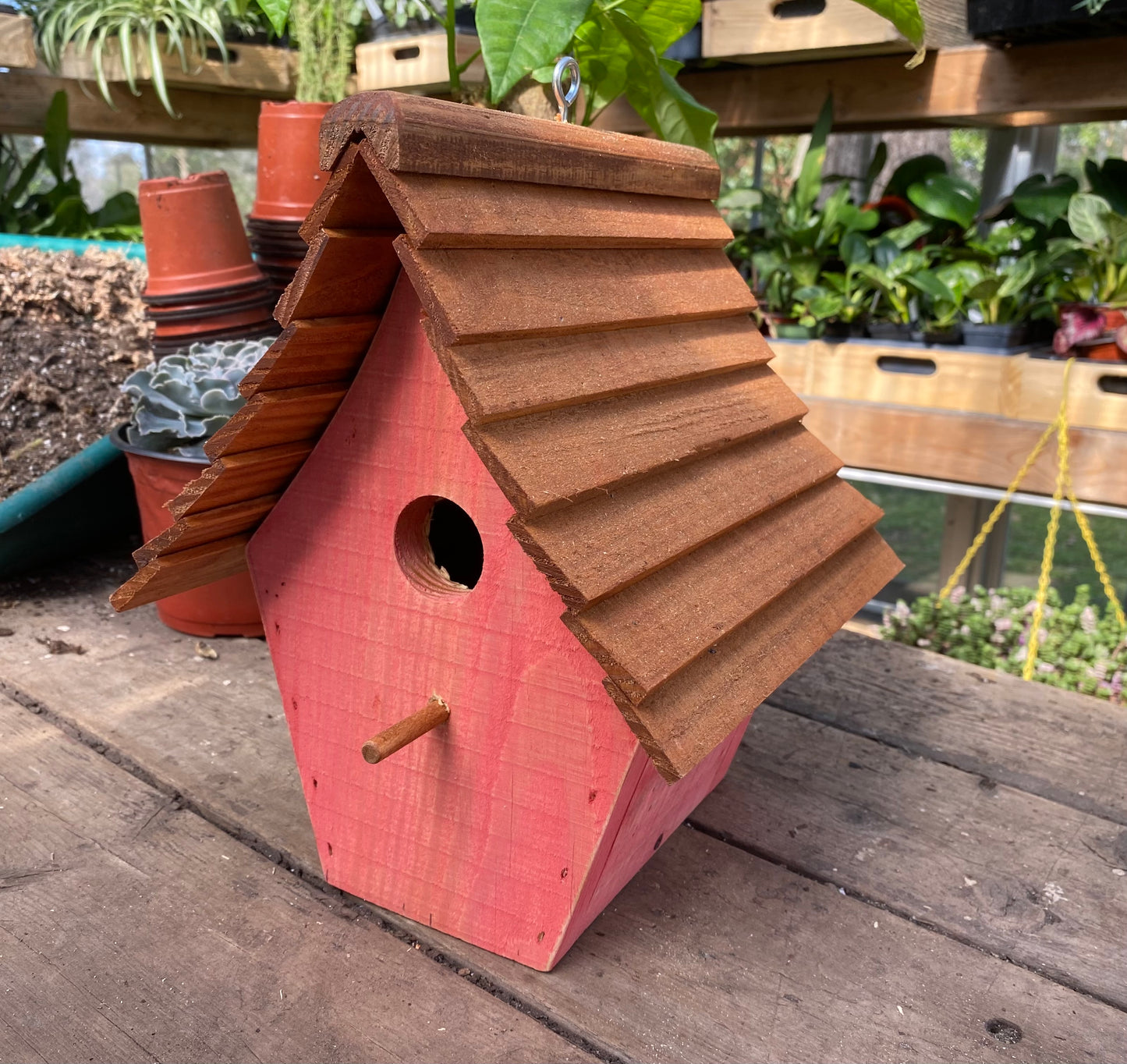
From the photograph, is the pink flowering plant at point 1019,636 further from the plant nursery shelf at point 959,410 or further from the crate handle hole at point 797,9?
the crate handle hole at point 797,9

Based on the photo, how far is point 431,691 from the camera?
851mm

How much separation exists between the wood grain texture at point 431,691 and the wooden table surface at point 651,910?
6 centimetres

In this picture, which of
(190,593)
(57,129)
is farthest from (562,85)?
(57,129)

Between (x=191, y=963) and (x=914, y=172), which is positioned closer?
(x=191, y=963)

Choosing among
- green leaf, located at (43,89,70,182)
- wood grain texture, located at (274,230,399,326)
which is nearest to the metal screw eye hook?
wood grain texture, located at (274,230,399,326)

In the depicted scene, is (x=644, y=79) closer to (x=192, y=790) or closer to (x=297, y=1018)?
(x=192, y=790)

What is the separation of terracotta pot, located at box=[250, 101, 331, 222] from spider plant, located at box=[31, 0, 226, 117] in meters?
1.11

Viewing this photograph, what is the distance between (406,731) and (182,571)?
0.25 m

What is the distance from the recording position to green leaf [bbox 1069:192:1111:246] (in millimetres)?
2021

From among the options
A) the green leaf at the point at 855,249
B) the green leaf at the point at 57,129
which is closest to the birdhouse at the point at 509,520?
the green leaf at the point at 855,249

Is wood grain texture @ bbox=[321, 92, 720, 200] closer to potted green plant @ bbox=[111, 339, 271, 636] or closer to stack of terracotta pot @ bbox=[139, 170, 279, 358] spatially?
potted green plant @ bbox=[111, 339, 271, 636]

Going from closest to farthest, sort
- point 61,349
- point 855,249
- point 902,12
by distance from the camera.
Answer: point 902,12 → point 61,349 → point 855,249

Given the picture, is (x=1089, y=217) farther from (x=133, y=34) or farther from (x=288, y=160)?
(x=133, y=34)

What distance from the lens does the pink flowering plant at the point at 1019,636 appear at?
75.1 inches
